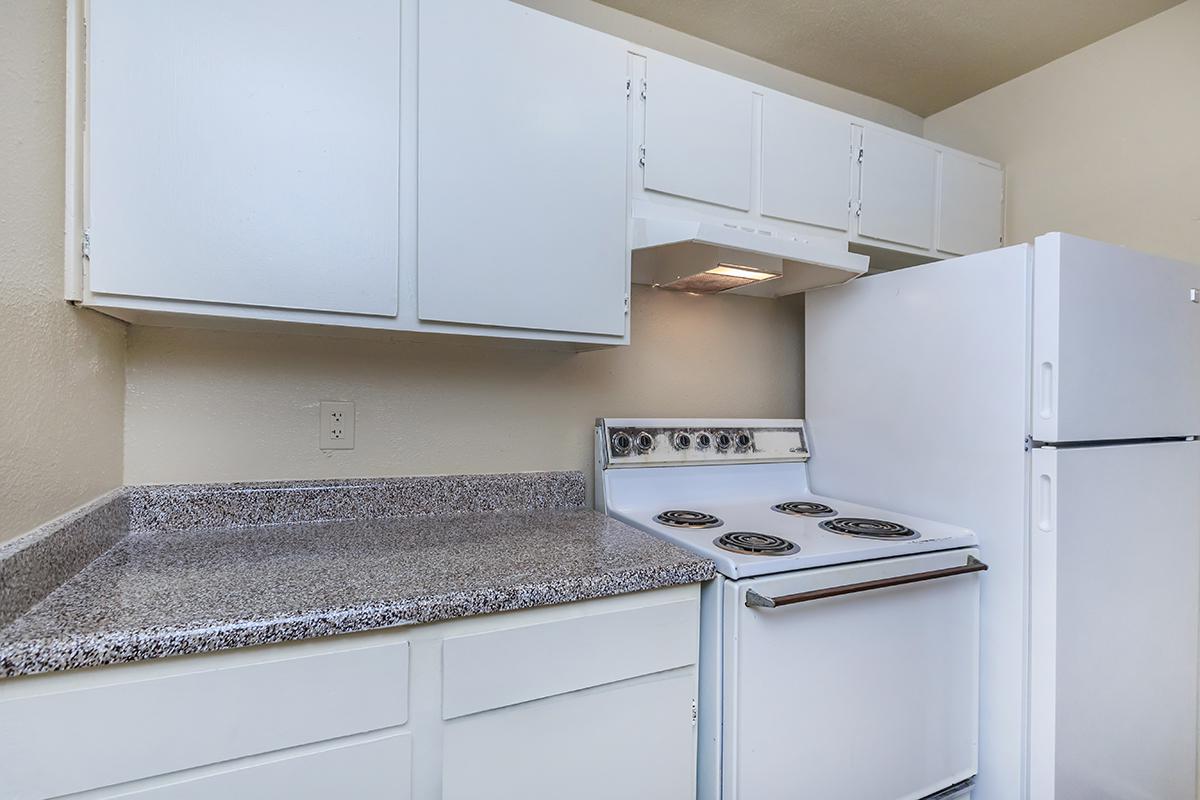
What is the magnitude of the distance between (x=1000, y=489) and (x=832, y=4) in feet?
5.12

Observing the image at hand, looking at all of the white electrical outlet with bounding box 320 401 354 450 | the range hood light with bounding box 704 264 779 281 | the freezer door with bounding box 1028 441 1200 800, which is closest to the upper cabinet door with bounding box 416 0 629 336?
the range hood light with bounding box 704 264 779 281

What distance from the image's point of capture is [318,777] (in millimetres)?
872

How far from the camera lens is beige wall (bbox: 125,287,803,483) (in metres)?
1.35

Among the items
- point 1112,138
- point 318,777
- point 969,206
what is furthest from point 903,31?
point 318,777

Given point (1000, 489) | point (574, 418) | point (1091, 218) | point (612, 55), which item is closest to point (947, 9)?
point (1091, 218)

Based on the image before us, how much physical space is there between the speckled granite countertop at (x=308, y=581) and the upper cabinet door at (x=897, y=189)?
1356 millimetres

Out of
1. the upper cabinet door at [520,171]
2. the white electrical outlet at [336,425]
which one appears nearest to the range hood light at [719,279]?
the upper cabinet door at [520,171]

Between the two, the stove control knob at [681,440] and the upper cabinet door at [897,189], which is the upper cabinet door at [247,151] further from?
the upper cabinet door at [897,189]

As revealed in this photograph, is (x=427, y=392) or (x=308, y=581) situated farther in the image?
(x=427, y=392)

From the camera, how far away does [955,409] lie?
1510 millimetres

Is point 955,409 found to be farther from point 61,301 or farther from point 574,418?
point 61,301

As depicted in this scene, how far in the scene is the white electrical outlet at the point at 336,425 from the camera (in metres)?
1.47

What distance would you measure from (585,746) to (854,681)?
665 mm

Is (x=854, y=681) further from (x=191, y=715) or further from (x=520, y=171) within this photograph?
(x=520, y=171)
